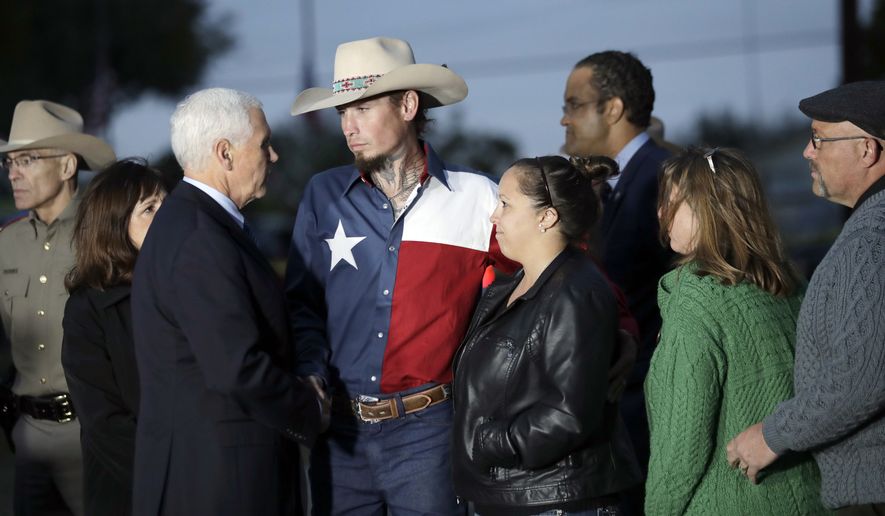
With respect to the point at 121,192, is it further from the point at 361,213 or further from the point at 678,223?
the point at 678,223

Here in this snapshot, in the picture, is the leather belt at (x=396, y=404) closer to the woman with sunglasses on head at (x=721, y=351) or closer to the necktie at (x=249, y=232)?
the necktie at (x=249, y=232)

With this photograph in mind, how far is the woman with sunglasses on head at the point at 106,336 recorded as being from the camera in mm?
4012

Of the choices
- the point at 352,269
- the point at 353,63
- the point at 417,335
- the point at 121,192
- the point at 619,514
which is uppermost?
the point at 353,63

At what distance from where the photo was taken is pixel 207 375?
3234 mm

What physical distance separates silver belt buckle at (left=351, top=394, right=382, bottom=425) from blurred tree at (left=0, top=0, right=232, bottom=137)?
26667 millimetres

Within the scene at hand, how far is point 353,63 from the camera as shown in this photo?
4.18 meters

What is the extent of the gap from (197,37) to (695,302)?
32154mm

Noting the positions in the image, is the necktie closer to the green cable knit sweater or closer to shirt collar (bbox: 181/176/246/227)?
shirt collar (bbox: 181/176/246/227)

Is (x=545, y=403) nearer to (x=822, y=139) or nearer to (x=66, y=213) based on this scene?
(x=822, y=139)

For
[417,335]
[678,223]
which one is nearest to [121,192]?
[417,335]

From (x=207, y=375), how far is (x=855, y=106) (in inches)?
83.3

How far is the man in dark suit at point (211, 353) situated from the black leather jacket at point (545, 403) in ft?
1.81

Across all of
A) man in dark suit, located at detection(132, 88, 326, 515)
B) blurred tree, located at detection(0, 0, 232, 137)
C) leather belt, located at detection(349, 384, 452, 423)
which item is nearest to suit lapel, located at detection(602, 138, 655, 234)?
leather belt, located at detection(349, 384, 452, 423)

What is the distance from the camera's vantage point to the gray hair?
347 centimetres
